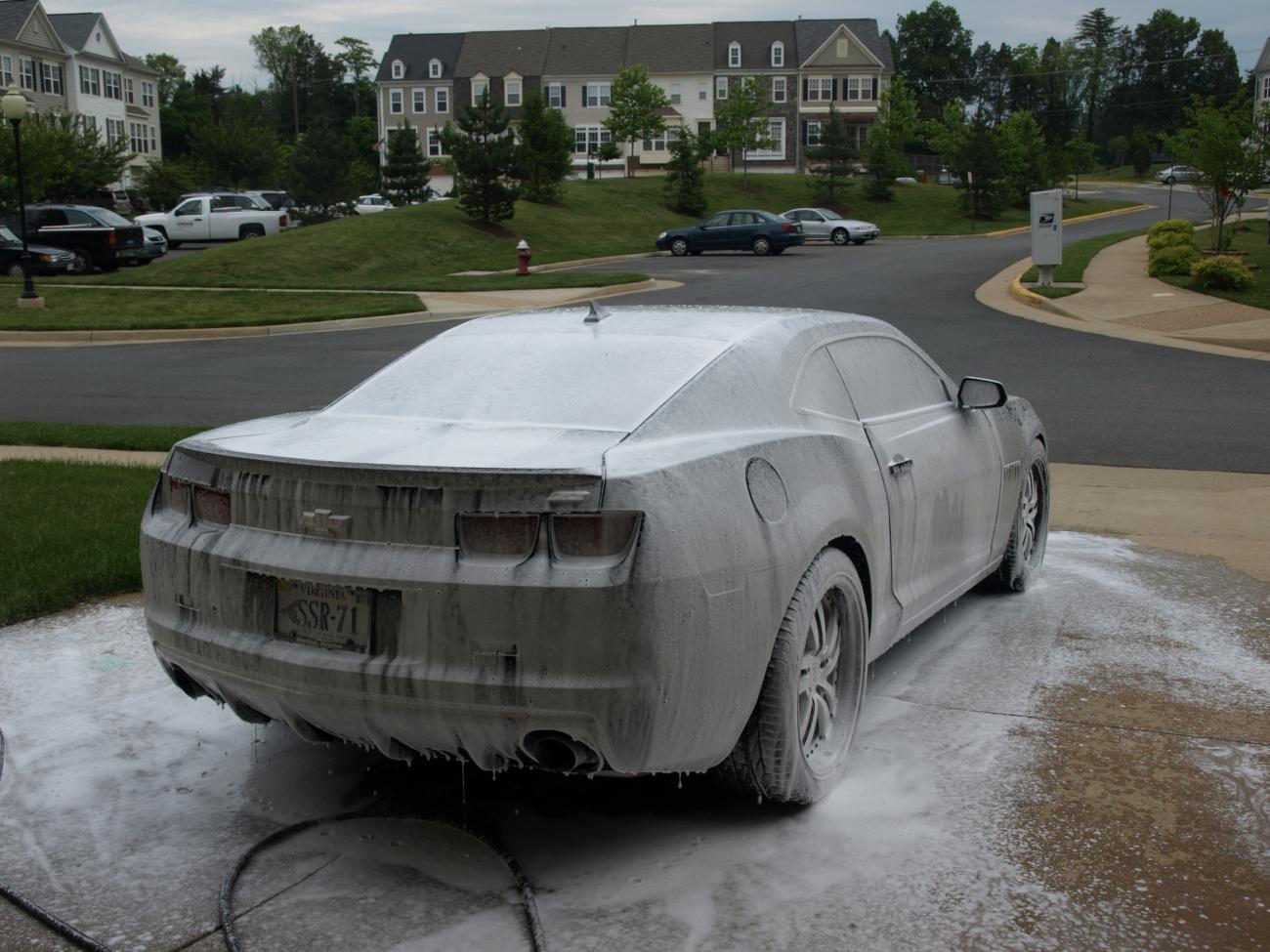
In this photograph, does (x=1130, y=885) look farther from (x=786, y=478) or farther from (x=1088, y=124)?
(x=1088, y=124)

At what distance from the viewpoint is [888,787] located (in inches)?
167

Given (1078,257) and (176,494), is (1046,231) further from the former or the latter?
(176,494)

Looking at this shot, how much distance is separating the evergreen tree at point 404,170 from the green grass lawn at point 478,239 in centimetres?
588

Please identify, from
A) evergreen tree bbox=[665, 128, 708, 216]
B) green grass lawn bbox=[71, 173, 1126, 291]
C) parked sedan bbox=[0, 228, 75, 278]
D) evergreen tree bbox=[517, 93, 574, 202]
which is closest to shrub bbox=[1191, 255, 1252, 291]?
green grass lawn bbox=[71, 173, 1126, 291]

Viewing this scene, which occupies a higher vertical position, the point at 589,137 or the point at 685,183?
the point at 589,137

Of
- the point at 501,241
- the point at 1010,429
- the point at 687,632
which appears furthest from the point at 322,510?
the point at 501,241

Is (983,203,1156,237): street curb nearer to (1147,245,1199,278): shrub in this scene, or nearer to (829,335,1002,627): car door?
(1147,245,1199,278): shrub

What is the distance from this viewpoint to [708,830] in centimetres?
398

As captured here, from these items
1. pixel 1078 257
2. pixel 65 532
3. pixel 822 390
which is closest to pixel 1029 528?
pixel 822 390

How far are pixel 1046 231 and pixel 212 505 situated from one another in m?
22.6

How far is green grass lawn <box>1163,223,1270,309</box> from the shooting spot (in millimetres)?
21656

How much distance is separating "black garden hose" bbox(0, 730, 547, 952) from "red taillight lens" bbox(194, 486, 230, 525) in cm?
92

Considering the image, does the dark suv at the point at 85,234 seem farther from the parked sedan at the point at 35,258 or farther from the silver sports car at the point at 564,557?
the silver sports car at the point at 564,557

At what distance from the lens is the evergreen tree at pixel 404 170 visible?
5281 centimetres
